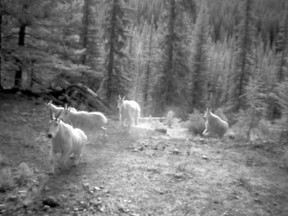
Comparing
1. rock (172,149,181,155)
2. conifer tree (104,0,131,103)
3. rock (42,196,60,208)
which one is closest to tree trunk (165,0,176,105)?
conifer tree (104,0,131,103)

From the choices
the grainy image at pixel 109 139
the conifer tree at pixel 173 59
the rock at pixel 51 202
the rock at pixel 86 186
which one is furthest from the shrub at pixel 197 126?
the conifer tree at pixel 173 59

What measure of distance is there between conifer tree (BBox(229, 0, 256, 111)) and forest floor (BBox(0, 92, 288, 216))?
20754 mm

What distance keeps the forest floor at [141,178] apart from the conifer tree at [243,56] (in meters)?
20.8

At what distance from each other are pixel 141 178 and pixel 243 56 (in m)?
26.9

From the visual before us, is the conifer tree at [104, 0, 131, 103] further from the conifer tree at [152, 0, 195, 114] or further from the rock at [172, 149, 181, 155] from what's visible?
the rock at [172, 149, 181, 155]

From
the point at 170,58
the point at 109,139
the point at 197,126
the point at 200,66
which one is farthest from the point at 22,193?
the point at 200,66

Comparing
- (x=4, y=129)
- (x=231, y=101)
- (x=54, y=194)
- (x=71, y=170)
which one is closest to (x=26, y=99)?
(x=4, y=129)

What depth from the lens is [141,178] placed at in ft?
21.8

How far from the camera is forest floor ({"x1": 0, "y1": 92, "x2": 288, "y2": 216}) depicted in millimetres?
5133

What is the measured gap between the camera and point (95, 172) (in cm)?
673

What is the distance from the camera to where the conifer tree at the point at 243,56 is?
96.5 ft

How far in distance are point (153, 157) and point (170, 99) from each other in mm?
17156

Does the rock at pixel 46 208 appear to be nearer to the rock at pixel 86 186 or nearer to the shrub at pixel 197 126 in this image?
the rock at pixel 86 186

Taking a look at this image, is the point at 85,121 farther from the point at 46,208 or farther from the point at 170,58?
the point at 170,58
